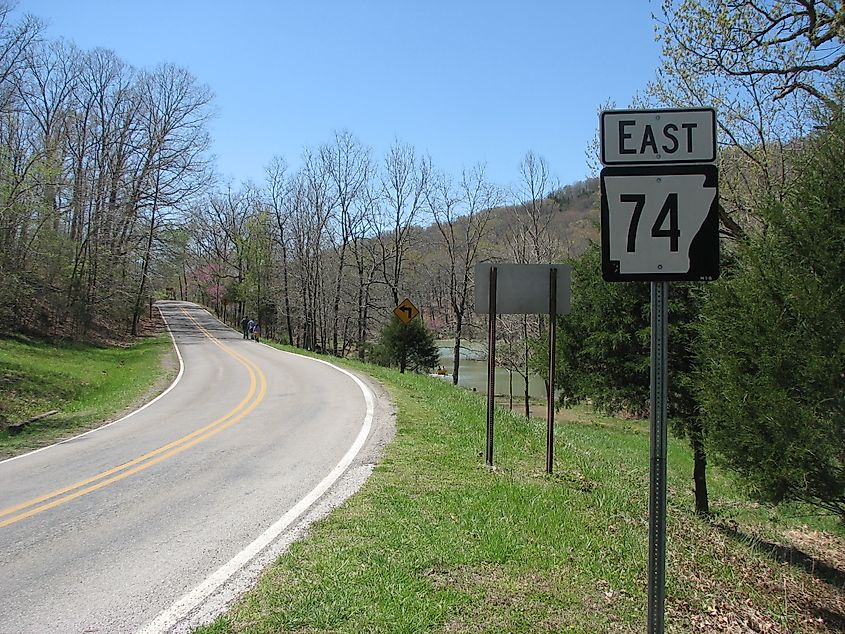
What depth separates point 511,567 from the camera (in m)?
Result: 4.87

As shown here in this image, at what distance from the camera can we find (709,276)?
10.0 ft

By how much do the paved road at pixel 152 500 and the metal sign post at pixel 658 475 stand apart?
3.02 meters

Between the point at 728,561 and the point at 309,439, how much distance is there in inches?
284

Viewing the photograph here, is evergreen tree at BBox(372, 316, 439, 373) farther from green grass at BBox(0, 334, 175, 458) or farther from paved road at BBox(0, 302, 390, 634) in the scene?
paved road at BBox(0, 302, 390, 634)

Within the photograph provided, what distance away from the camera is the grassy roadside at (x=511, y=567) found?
414cm

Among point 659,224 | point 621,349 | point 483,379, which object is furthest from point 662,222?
point 483,379

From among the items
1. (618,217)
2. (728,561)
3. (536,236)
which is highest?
(536,236)

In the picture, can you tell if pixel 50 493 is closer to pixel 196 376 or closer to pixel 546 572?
pixel 546 572

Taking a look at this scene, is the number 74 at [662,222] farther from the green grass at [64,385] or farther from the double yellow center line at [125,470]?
the green grass at [64,385]

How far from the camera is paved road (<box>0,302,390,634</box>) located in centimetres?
473

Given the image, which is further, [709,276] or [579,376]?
[579,376]

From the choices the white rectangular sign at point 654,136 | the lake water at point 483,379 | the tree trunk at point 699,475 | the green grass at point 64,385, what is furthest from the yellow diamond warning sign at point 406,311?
the lake water at point 483,379

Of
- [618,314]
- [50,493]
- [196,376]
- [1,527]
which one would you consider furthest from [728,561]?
[196,376]

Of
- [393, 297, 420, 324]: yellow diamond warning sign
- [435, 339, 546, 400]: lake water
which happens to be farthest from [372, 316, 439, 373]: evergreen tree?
[393, 297, 420, 324]: yellow diamond warning sign
